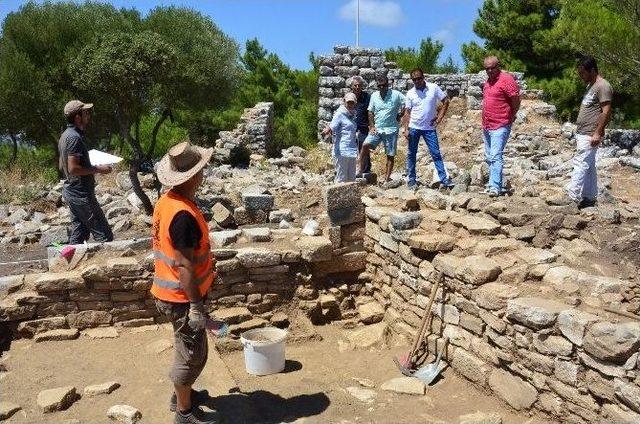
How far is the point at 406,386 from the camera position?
4.82 metres

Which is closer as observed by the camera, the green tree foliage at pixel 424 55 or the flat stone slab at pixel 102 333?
the flat stone slab at pixel 102 333

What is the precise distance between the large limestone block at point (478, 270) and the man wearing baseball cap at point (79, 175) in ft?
12.8

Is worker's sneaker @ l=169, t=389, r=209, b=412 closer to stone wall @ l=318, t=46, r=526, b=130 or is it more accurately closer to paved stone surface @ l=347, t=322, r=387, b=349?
paved stone surface @ l=347, t=322, r=387, b=349

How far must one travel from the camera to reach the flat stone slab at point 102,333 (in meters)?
5.60

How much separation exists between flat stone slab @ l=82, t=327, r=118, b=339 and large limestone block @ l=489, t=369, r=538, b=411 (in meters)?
3.61

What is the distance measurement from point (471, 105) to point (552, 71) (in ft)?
32.4

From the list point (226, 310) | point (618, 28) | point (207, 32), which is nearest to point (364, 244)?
point (226, 310)

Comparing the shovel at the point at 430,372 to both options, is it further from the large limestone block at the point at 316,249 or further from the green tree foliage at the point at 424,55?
the green tree foliage at the point at 424,55

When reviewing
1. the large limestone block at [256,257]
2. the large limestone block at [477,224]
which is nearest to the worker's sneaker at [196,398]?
the large limestone block at [256,257]

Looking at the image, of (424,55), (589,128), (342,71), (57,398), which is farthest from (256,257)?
(424,55)

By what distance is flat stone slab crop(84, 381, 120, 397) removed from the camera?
177 inches

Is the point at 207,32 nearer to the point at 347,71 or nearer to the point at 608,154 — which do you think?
the point at 347,71

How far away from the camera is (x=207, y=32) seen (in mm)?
15578

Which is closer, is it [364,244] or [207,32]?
[364,244]
